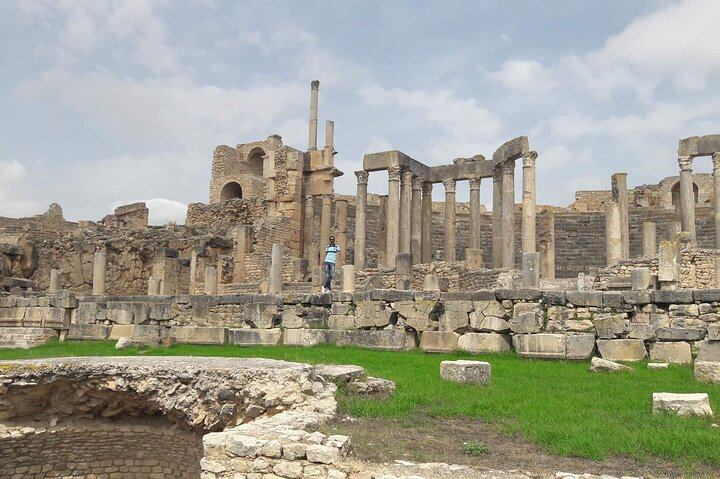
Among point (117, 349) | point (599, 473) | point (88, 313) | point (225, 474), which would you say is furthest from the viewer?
point (88, 313)

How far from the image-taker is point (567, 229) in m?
33.0

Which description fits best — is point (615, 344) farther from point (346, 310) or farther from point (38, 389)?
point (38, 389)

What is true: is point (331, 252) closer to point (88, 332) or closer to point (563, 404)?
point (88, 332)

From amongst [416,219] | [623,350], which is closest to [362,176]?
[416,219]

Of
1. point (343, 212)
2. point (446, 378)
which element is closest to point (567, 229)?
point (343, 212)

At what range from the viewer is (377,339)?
13.9 metres

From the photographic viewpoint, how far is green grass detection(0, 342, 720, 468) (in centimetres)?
555

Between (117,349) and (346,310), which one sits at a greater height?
(346,310)

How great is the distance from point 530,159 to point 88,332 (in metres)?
15.6

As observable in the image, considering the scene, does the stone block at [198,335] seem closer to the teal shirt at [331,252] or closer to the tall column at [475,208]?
the teal shirt at [331,252]

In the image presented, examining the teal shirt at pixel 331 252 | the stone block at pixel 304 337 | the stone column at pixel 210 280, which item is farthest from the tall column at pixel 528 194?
the stone column at pixel 210 280

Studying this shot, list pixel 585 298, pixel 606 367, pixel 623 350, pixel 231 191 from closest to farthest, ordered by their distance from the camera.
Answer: pixel 606 367 < pixel 623 350 < pixel 585 298 < pixel 231 191

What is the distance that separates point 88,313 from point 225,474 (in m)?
14.7

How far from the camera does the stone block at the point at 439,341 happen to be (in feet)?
43.1
